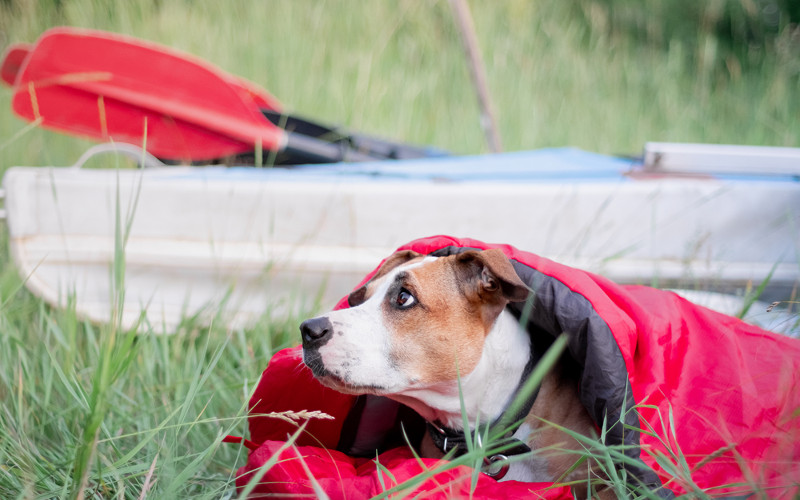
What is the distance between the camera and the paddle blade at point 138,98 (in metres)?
4.02

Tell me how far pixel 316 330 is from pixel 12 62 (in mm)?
4091

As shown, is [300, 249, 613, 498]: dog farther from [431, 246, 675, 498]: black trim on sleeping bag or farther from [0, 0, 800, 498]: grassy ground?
[0, 0, 800, 498]: grassy ground

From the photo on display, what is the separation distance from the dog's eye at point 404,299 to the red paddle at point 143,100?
243cm

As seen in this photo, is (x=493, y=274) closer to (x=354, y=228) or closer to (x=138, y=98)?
(x=354, y=228)

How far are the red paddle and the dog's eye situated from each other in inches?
95.8

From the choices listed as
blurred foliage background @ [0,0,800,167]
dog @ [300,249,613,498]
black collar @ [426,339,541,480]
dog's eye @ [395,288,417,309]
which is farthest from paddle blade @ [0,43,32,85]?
black collar @ [426,339,541,480]

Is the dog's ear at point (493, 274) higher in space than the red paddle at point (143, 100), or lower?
lower

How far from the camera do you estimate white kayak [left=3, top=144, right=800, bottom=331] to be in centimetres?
319

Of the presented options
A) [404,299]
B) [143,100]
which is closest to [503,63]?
[143,100]

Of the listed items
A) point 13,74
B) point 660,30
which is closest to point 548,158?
point 13,74

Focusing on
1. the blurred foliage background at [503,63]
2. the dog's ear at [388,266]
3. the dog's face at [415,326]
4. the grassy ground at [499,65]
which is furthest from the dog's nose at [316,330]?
the blurred foliage background at [503,63]

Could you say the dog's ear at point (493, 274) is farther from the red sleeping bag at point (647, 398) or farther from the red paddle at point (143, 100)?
the red paddle at point (143, 100)

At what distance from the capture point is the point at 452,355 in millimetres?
1853

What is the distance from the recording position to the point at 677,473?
4.51 ft
